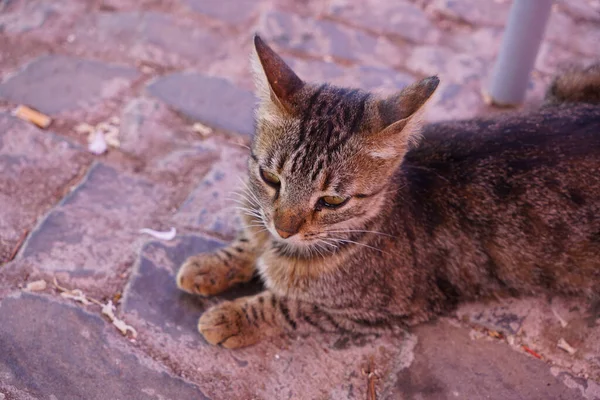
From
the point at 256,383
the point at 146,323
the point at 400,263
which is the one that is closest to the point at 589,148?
the point at 400,263

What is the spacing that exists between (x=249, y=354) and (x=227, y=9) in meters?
2.98

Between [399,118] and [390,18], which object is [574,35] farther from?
[399,118]

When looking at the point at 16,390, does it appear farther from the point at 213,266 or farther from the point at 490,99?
the point at 490,99

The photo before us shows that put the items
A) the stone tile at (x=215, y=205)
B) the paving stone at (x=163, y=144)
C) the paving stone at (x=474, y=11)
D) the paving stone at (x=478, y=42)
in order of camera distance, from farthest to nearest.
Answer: the paving stone at (x=474, y=11)
the paving stone at (x=478, y=42)
the paving stone at (x=163, y=144)
the stone tile at (x=215, y=205)

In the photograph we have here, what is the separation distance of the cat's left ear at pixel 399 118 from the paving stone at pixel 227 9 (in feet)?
8.22

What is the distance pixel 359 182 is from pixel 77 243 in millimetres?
1469

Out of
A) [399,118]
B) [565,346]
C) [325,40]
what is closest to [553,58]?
[325,40]

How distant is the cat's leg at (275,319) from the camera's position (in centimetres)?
247

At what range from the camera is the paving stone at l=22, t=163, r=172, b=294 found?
104 inches

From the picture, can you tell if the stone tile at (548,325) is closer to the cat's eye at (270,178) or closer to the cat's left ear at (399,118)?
the cat's left ear at (399,118)

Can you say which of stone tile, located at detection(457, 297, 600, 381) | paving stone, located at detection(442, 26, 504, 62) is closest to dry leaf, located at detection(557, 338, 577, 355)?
stone tile, located at detection(457, 297, 600, 381)

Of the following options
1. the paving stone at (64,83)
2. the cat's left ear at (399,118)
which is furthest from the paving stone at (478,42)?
the paving stone at (64,83)

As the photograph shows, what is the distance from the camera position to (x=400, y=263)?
2.54 metres

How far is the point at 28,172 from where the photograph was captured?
3.03 m
